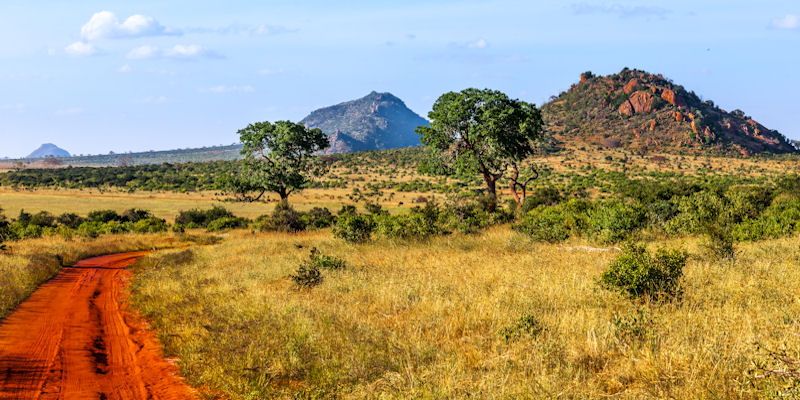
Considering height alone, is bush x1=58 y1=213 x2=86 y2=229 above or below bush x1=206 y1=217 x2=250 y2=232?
above

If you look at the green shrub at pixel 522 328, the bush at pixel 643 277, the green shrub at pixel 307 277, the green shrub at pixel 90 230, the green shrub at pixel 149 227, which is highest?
the bush at pixel 643 277


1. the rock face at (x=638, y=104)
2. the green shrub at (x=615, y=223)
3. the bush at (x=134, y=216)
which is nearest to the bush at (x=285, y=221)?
the bush at (x=134, y=216)

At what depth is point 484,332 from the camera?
661 cm

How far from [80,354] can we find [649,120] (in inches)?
5336

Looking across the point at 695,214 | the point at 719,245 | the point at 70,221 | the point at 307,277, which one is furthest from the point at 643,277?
the point at 70,221

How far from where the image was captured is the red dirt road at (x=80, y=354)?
6109mm

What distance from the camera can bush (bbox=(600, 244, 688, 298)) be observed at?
7.65 meters

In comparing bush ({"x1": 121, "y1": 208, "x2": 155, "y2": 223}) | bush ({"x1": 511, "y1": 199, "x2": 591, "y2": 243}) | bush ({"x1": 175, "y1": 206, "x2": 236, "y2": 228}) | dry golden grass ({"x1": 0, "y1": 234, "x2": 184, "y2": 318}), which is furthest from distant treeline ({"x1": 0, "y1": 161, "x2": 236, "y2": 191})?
bush ({"x1": 511, "y1": 199, "x2": 591, "y2": 243})

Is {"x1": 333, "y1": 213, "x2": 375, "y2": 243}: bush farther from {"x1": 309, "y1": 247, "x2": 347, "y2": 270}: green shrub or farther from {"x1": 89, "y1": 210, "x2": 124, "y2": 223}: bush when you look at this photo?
{"x1": 89, "y1": 210, "x2": 124, "y2": 223}: bush

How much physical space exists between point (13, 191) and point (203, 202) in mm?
36757

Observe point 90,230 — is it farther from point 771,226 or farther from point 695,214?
point 771,226

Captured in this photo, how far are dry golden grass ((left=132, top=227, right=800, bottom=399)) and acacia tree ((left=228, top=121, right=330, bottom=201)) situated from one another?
19947mm

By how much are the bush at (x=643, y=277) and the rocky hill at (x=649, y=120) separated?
364 feet

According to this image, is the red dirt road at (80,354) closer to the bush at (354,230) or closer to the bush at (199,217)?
the bush at (354,230)
